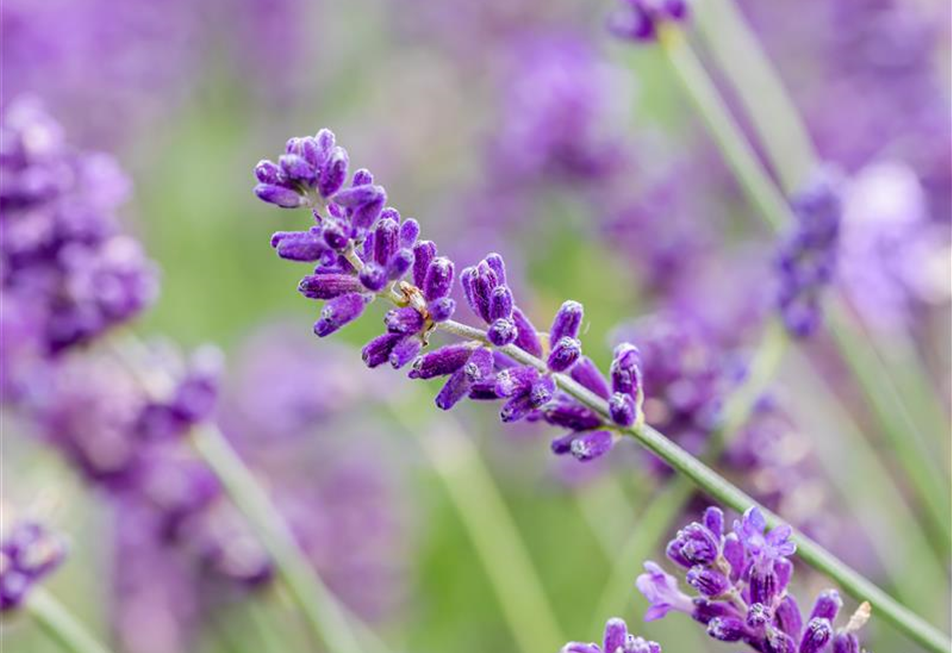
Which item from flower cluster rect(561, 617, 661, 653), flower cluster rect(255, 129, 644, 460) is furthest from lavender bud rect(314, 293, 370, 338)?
flower cluster rect(561, 617, 661, 653)

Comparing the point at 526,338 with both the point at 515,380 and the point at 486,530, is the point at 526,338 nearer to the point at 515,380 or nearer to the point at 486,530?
the point at 515,380

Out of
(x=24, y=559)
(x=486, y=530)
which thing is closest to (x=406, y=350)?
(x=24, y=559)

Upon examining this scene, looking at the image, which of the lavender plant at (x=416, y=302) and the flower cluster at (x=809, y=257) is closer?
the lavender plant at (x=416, y=302)

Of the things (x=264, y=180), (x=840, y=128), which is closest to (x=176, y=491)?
(x=264, y=180)

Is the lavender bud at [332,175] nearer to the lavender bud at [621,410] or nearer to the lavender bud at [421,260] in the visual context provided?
the lavender bud at [421,260]

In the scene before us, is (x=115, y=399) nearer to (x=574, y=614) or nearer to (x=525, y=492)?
(x=574, y=614)

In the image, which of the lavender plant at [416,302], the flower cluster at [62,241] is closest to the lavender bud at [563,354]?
the lavender plant at [416,302]
